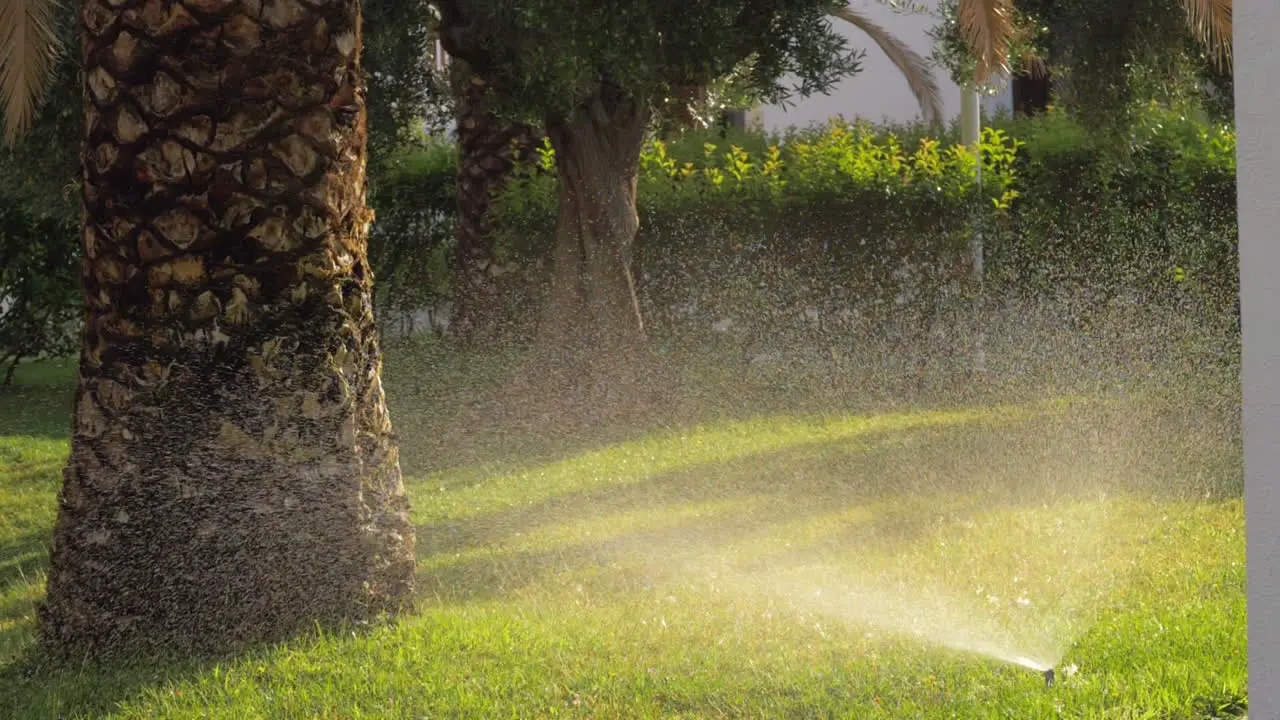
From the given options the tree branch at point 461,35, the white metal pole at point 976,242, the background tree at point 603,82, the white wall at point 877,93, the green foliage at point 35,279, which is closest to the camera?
the background tree at point 603,82

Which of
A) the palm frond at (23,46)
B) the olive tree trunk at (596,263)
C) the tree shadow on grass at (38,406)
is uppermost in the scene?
the palm frond at (23,46)

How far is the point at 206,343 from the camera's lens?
4559mm

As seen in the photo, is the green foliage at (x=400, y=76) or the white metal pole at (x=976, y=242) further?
the white metal pole at (x=976, y=242)

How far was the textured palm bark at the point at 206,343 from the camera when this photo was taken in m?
4.52

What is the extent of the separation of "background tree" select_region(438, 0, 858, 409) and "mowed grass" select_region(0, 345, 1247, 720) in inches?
77.9

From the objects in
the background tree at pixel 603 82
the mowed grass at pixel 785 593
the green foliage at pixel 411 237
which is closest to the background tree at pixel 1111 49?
the background tree at pixel 603 82

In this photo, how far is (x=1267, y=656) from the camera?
209 cm

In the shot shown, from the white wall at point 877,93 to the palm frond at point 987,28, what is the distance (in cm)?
914

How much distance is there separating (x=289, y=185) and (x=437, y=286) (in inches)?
306

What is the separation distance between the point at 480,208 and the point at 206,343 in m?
6.79

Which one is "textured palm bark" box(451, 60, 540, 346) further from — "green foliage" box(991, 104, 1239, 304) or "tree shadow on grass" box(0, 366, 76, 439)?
"green foliage" box(991, 104, 1239, 304)

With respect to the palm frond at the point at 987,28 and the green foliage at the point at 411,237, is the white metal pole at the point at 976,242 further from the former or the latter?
the green foliage at the point at 411,237

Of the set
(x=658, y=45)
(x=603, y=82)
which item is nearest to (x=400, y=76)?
(x=603, y=82)

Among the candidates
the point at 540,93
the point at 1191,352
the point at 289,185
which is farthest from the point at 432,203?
the point at 289,185
